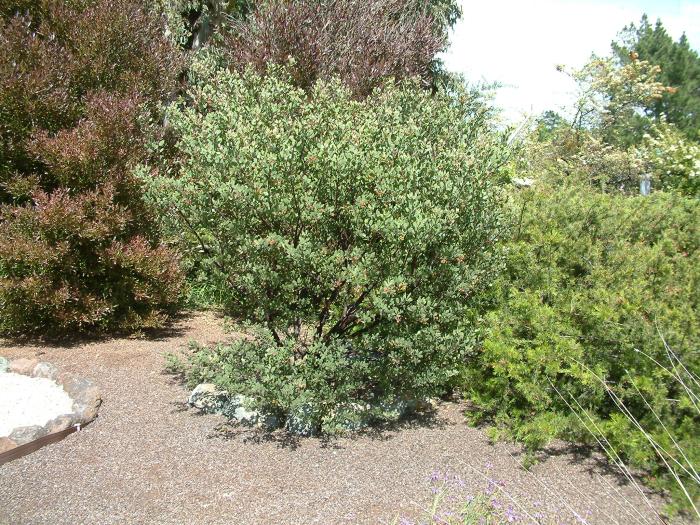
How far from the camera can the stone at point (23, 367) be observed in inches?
202

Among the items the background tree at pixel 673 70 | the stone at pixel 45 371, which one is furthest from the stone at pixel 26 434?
the background tree at pixel 673 70

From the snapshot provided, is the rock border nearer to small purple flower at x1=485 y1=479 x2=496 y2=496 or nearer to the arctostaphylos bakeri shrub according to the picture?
the arctostaphylos bakeri shrub

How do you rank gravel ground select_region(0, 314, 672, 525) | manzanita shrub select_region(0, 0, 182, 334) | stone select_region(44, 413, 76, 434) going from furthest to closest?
manzanita shrub select_region(0, 0, 182, 334) → stone select_region(44, 413, 76, 434) → gravel ground select_region(0, 314, 672, 525)

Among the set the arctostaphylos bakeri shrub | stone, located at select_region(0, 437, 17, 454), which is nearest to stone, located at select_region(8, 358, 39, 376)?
stone, located at select_region(0, 437, 17, 454)

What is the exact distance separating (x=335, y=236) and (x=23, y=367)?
315 centimetres

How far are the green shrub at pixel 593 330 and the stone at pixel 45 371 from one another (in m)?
3.46

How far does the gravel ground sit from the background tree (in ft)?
116

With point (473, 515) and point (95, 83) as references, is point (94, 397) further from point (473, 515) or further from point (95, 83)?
point (95, 83)

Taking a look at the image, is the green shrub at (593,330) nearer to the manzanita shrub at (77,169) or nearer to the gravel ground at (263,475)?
the gravel ground at (263,475)

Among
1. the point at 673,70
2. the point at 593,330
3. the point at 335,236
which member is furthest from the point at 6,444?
the point at 673,70

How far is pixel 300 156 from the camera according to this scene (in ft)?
12.7

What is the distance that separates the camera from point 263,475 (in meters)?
3.58

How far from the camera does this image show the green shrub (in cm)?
353

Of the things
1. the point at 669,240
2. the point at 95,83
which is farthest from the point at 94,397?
the point at 669,240
